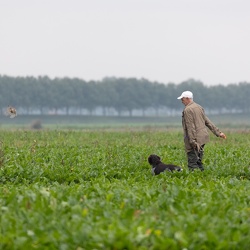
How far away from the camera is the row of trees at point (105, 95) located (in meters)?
151

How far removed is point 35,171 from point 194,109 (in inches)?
163

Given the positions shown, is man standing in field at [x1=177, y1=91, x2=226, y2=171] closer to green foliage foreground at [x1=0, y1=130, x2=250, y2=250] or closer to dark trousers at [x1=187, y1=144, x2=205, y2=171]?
dark trousers at [x1=187, y1=144, x2=205, y2=171]

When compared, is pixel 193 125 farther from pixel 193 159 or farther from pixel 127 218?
pixel 127 218

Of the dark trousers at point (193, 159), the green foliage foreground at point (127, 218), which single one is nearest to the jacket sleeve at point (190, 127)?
the dark trousers at point (193, 159)

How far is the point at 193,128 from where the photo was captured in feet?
47.2

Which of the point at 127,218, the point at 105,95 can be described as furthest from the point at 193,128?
the point at 105,95

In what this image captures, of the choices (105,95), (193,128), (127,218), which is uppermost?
(105,95)

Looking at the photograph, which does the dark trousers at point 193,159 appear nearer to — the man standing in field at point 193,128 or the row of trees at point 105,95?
the man standing in field at point 193,128

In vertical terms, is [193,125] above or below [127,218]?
above

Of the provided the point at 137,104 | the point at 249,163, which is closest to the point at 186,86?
the point at 137,104

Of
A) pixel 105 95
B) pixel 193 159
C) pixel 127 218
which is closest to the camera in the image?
pixel 127 218

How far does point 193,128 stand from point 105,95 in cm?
14801

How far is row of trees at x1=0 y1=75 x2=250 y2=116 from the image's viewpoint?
496 feet

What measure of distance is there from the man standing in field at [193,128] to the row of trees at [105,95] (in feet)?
426
